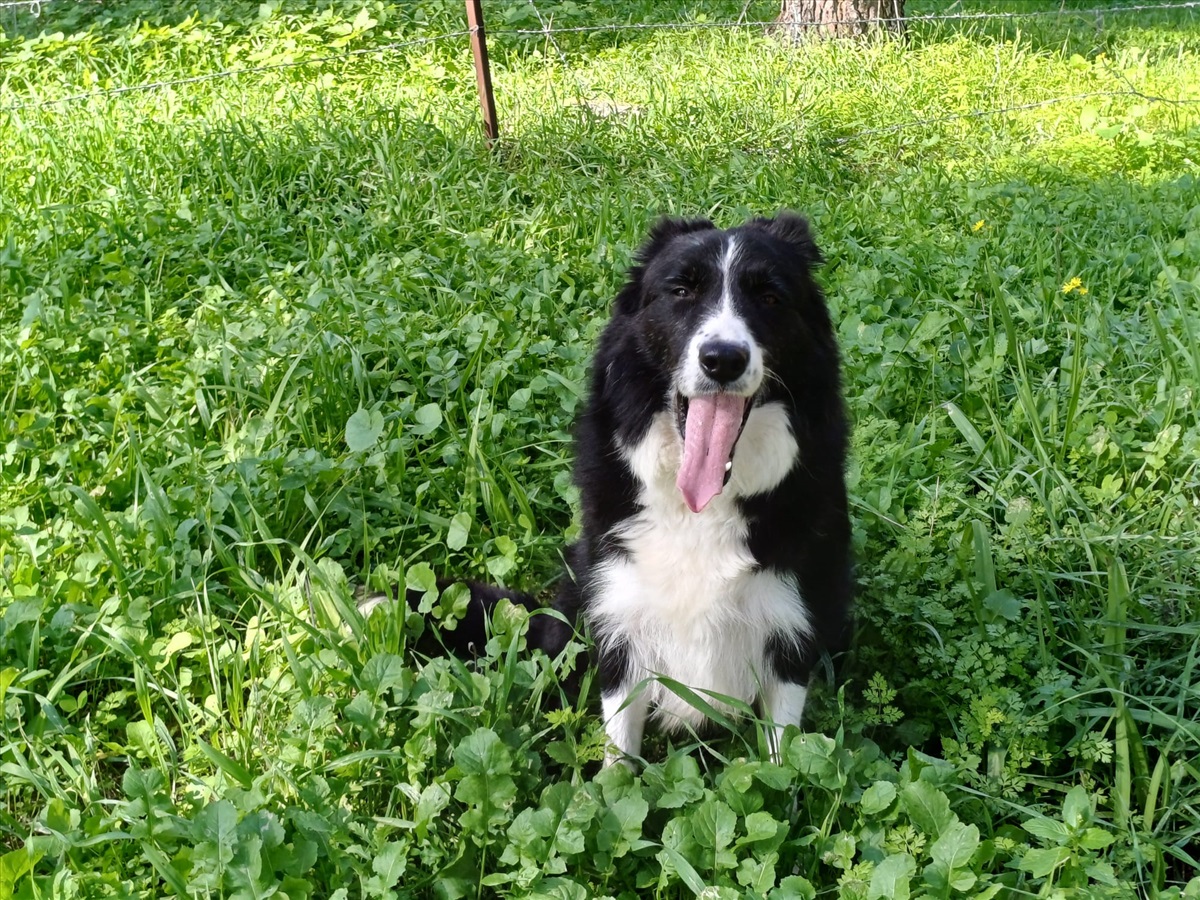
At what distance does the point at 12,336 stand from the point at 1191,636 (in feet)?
13.1

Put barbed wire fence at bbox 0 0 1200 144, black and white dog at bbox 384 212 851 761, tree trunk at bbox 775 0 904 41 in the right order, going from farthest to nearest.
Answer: tree trunk at bbox 775 0 904 41 < barbed wire fence at bbox 0 0 1200 144 < black and white dog at bbox 384 212 851 761

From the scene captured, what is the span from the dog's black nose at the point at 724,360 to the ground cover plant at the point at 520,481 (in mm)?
720

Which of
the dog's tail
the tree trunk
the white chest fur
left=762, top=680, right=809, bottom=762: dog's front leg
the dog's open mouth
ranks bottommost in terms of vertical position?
left=762, top=680, right=809, bottom=762: dog's front leg

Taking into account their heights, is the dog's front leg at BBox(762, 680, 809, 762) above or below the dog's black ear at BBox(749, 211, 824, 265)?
below

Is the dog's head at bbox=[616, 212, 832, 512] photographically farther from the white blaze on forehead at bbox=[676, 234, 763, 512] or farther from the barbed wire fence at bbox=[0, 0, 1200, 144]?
the barbed wire fence at bbox=[0, 0, 1200, 144]

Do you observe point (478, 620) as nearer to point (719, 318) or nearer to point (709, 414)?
point (709, 414)

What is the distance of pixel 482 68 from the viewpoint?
5129 millimetres

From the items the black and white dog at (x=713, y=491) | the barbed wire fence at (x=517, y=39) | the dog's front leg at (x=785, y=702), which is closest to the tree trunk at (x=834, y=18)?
the barbed wire fence at (x=517, y=39)

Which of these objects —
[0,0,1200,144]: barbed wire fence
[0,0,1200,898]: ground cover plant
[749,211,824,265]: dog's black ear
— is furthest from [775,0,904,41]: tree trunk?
[749,211,824,265]: dog's black ear

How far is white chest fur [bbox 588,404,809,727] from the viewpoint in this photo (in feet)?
7.34

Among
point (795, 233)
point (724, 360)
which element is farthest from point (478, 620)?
point (795, 233)

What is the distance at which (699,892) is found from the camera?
68.6 inches

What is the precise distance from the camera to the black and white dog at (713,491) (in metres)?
2.22

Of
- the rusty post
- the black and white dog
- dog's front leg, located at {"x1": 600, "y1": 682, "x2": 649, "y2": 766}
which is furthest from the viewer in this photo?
the rusty post
